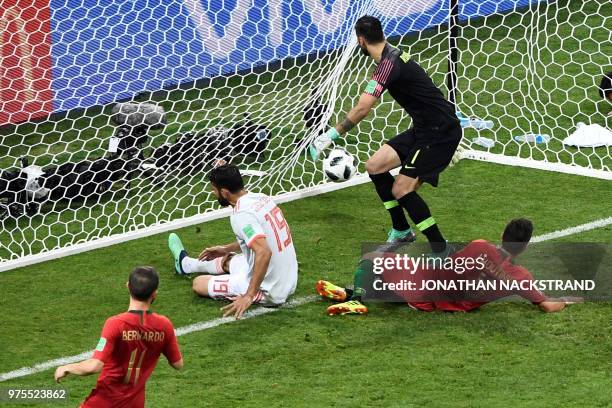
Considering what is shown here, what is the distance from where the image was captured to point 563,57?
14375 millimetres

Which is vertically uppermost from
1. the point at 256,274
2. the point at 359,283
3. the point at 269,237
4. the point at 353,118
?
the point at 353,118

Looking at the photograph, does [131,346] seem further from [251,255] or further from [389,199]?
[389,199]

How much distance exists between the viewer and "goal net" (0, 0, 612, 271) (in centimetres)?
1118

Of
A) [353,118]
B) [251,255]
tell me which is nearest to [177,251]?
[251,255]

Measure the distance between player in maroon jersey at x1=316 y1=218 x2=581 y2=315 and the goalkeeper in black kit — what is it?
295mm

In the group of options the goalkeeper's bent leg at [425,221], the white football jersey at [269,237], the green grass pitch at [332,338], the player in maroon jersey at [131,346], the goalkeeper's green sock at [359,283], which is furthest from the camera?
the goalkeeper's bent leg at [425,221]

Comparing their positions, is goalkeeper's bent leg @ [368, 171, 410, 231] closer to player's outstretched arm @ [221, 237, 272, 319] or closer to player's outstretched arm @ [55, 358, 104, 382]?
player's outstretched arm @ [221, 237, 272, 319]

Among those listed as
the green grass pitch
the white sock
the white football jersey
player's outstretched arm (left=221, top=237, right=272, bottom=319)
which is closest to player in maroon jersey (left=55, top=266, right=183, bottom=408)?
the green grass pitch

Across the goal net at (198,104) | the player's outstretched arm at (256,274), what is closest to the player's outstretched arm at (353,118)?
the player's outstretched arm at (256,274)

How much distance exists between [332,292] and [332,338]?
0.65m

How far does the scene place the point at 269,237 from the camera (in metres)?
9.08

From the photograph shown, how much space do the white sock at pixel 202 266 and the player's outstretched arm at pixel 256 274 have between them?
91 cm

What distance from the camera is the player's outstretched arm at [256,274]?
29.0 feet

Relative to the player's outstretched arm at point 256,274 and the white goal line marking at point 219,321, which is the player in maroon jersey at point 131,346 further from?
the player's outstretched arm at point 256,274
